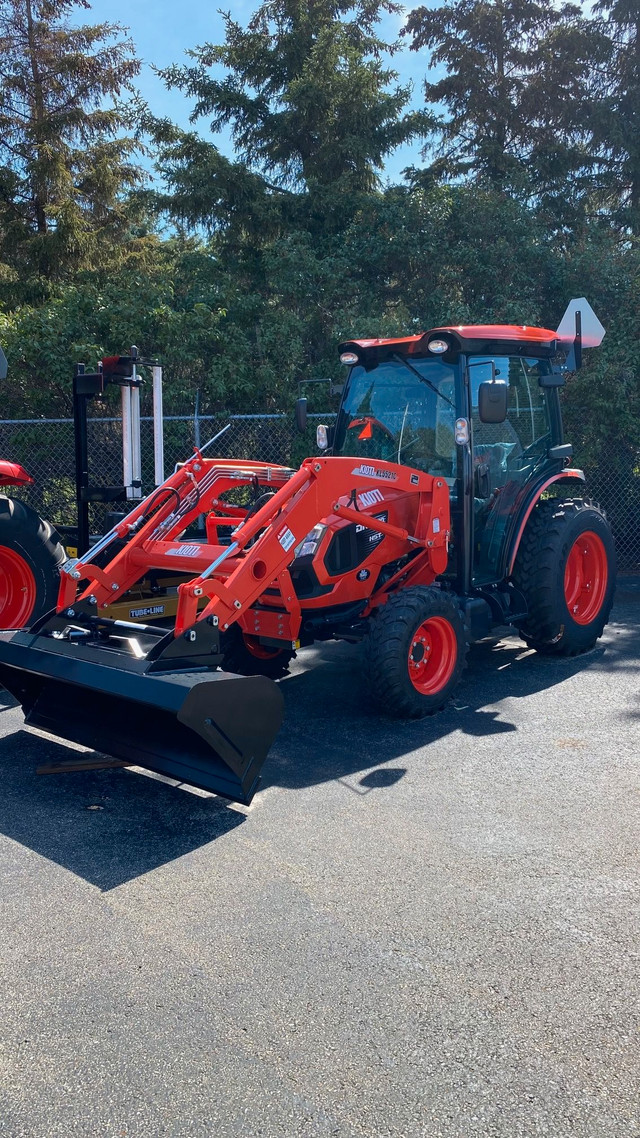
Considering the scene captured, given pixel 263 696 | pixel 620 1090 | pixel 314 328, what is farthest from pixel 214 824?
pixel 314 328

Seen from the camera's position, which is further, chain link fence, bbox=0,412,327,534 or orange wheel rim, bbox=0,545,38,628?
chain link fence, bbox=0,412,327,534

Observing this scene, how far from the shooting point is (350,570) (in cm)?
609

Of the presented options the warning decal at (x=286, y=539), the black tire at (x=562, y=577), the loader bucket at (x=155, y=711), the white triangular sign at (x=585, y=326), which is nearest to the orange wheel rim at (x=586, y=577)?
the black tire at (x=562, y=577)

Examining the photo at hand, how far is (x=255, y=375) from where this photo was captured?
476 inches

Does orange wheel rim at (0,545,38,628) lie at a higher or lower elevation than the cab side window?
lower

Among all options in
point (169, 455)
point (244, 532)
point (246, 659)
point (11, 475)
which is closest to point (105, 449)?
point (169, 455)

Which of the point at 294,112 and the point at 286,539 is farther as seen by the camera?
the point at 294,112

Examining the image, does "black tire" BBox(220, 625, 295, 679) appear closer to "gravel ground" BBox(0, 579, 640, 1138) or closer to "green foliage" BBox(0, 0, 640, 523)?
"gravel ground" BBox(0, 579, 640, 1138)

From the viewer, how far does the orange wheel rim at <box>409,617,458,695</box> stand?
19.5ft

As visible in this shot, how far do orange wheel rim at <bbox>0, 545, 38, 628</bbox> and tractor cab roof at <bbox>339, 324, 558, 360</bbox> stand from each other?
2968mm

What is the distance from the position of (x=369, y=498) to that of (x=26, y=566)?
2699 mm

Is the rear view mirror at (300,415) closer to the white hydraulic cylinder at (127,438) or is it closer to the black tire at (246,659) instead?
the white hydraulic cylinder at (127,438)

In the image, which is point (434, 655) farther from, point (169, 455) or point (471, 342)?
point (169, 455)

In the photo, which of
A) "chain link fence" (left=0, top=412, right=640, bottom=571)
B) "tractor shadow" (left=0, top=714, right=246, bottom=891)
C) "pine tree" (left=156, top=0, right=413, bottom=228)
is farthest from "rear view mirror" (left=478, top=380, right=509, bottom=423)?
"pine tree" (left=156, top=0, right=413, bottom=228)
